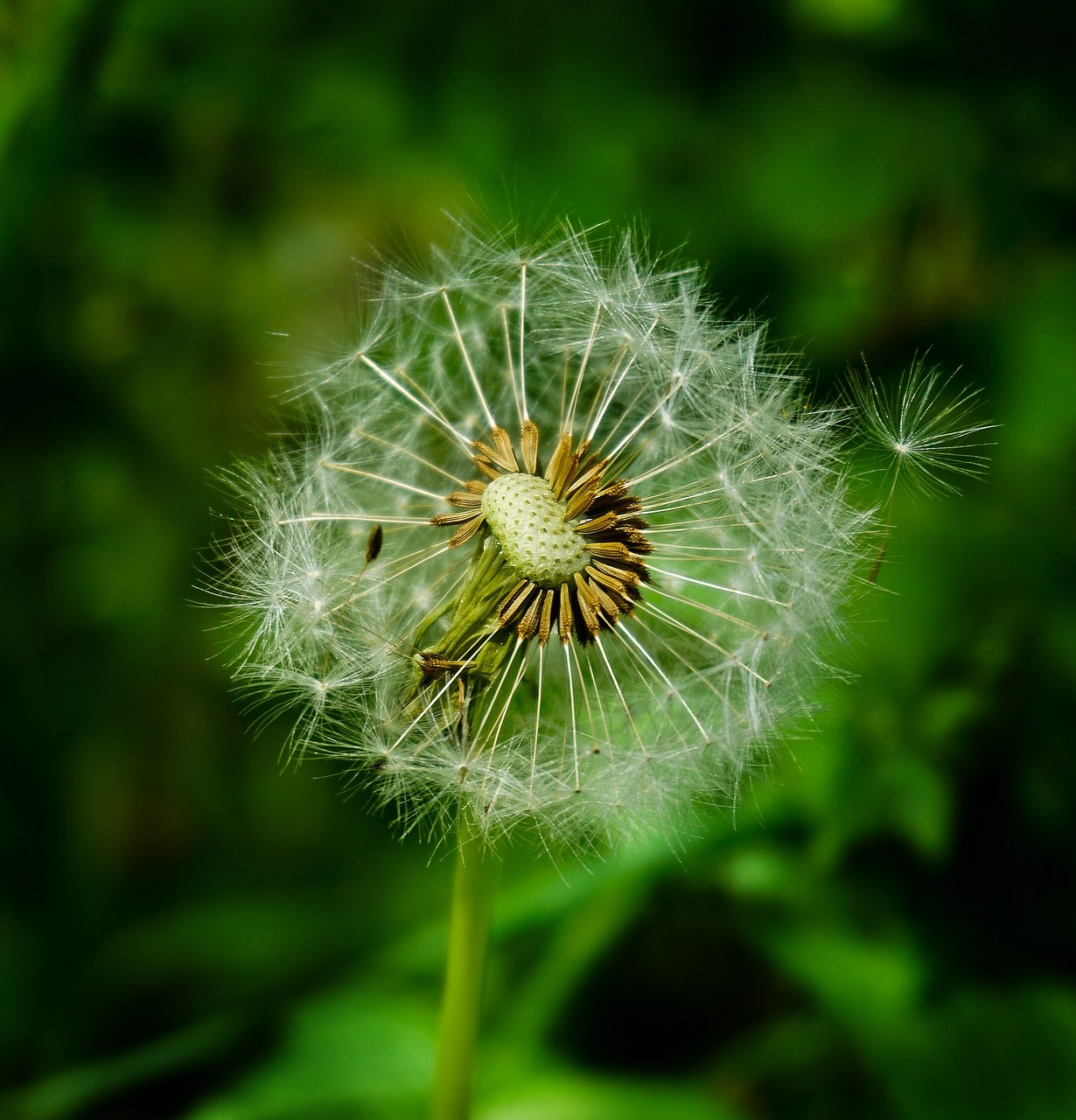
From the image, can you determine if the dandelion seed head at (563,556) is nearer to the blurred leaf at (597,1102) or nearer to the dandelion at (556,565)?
the dandelion at (556,565)

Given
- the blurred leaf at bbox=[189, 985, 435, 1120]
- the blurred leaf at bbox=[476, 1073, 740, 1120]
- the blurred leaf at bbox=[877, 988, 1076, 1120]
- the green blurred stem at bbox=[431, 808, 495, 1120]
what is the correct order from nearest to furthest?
the green blurred stem at bbox=[431, 808, 495, 1120]
the blurred leaf at bbox=[877, 988, 1076, 1120]
the blurred leaf at bbox=[189, 985, 435, 1120]
the blurred leaf at bbox=[476, 1073, 740, 1120]

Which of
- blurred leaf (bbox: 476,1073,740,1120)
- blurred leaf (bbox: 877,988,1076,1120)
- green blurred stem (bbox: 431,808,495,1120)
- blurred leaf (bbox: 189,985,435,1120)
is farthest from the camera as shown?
blurred leaf (bbox: 476,1073,740,1120)

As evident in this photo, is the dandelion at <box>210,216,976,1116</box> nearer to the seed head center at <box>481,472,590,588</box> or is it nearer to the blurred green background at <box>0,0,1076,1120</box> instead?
the seed head center at <box>481,472,590,588</box>

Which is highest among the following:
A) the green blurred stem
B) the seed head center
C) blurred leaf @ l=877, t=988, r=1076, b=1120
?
the seed head center

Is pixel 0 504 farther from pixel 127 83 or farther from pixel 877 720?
pixel 877 720

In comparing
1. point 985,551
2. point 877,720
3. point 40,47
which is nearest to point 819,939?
point 877,720

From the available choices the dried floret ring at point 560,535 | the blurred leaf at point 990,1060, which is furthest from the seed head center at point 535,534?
the blurred leaf at point 990,1060

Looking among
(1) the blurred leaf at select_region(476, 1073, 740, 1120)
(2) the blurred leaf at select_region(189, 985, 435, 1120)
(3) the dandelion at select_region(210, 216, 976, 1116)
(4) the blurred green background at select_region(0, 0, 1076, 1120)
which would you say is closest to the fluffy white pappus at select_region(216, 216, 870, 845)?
(3) the dandelion at select_region(210, 216, 976, 1116)
